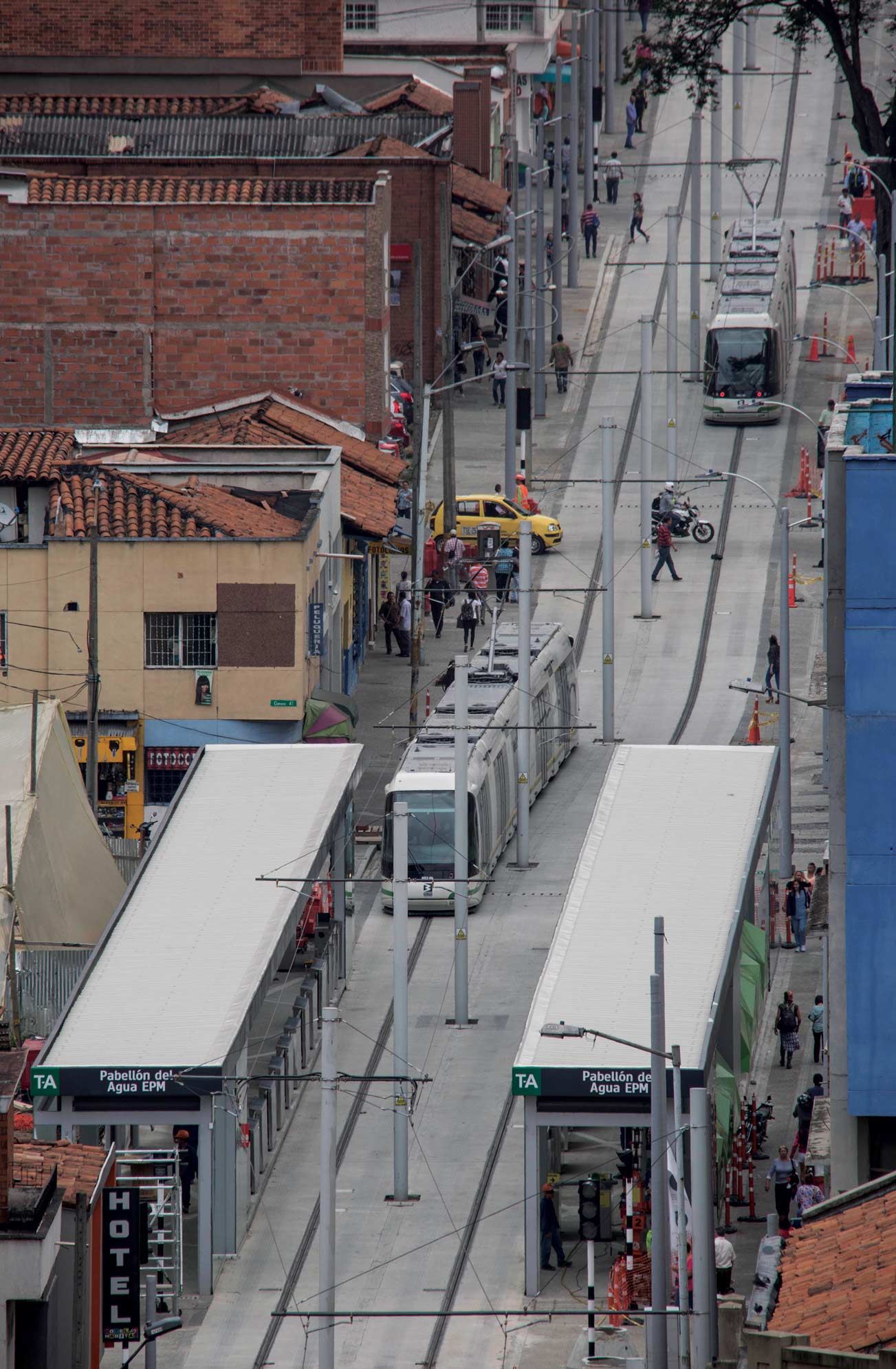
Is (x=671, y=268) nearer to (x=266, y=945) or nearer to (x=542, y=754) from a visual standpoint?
(x=542, y=754)

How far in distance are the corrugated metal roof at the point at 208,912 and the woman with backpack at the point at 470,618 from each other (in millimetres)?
15482

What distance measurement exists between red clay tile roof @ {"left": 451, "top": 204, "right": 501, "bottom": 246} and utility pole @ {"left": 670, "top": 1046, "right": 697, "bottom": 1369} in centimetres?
5763

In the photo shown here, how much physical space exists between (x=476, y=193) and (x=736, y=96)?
18082mm

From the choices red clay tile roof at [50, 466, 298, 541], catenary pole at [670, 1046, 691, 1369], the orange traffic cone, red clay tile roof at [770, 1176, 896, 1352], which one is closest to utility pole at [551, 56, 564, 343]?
the orange traffic cone

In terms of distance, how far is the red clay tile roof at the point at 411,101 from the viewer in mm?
92188

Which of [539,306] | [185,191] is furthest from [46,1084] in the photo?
[539,306]

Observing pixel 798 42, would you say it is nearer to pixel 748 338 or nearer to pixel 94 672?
pixel 748 338

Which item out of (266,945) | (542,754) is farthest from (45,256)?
(266,945)

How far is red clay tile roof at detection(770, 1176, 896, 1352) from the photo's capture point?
2667cm

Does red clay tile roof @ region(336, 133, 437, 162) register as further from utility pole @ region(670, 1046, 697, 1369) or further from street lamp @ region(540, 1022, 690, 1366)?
utility pole @ region(670, 1046, 697, 1369)

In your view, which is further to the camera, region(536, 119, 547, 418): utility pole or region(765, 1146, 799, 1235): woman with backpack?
region(536, 119, 547, 418): utility pole

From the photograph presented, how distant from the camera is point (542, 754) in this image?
5747cm

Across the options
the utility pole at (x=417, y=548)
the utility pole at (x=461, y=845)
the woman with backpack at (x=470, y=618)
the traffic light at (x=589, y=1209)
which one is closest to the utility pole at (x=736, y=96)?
the utility pole at (x=417, y=548)

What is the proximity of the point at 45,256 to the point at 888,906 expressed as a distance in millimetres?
43204
